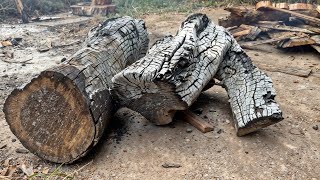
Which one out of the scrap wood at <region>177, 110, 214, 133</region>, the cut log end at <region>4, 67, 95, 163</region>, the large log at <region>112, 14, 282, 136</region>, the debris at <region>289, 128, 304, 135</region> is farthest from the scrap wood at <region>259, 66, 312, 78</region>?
the cut log end at <region>4, 67, 95, 163</region>

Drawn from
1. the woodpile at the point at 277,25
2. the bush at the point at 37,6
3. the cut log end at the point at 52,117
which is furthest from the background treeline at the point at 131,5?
the cut log end at the point at 52,117

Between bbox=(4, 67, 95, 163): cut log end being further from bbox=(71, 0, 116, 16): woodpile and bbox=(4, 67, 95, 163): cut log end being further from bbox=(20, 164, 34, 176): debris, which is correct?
bbox=(71, 0, 116, 16): woodpile

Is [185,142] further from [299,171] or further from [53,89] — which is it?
[53,89]

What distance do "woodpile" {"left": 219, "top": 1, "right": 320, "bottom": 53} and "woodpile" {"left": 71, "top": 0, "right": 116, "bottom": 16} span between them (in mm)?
4696

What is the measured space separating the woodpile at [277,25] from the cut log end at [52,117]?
15.5 ft

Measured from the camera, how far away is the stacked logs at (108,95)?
3002mm

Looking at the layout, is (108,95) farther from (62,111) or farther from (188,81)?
(188,81)

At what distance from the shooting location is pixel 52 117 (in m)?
3.07

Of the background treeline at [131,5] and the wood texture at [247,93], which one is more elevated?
the background treeline at [131,5]

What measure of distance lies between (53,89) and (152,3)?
366 inches

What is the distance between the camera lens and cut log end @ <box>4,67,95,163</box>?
297 centimetres

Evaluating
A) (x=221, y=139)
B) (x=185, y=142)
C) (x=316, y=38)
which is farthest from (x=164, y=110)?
(x=316, y=38)

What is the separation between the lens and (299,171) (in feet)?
9.80

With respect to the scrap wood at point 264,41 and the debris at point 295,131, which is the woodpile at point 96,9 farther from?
the debris at point 295,131
